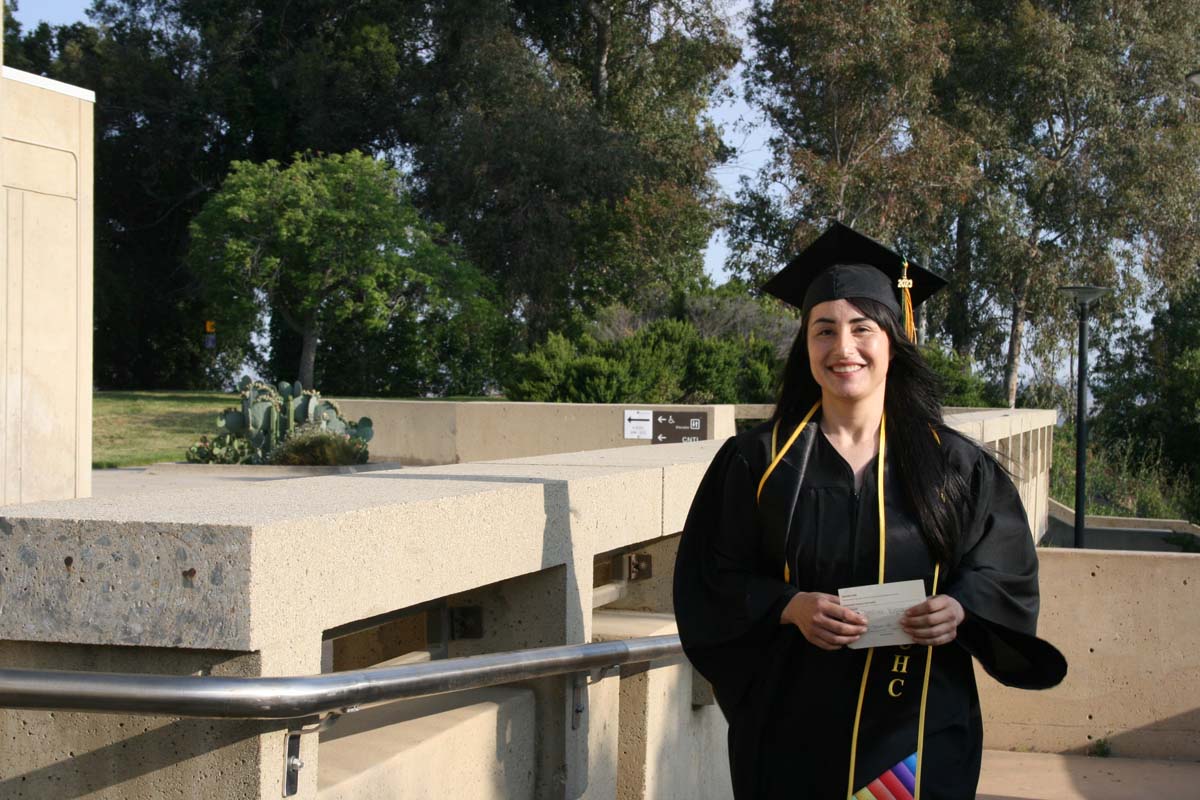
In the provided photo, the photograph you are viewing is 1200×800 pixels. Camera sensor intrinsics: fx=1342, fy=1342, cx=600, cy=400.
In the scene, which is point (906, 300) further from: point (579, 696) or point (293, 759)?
point (293, 759)

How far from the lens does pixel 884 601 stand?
8.77 feet

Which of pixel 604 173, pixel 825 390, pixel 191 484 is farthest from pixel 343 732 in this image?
pixel 604 173

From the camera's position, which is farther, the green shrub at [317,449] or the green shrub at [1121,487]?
the green shrub at [1121,487]

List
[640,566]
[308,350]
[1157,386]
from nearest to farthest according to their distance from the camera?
[640,566] → [308,350] → [1157,386]

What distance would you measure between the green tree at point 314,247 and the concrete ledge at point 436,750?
2695 cm

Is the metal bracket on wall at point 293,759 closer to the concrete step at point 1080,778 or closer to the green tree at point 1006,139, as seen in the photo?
the concrete step at point 1080,778

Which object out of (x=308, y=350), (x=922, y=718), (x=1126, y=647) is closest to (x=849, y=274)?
(x=922, y=718)

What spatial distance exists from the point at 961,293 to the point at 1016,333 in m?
2.01

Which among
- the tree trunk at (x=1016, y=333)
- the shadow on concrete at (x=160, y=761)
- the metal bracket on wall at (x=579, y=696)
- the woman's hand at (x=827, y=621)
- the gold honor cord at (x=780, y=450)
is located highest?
the tree trunk at (x=1016, y=333)

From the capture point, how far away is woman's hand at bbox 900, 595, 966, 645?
2662 mm

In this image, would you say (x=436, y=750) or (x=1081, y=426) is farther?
(x=1081, y=426)

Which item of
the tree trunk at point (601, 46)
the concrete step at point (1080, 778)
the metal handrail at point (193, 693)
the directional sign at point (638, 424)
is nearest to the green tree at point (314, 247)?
the tree trunk at point (601, 46)

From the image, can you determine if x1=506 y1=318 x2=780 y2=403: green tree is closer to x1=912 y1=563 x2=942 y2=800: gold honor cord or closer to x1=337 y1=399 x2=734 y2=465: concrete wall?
x1=337 y1=399 x2=734 y2=465: concrete wall

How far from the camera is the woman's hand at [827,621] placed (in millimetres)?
2656
